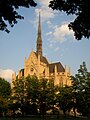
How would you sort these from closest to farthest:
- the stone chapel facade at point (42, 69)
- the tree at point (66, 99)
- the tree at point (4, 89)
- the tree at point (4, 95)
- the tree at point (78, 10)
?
the tree at point (78, 10), the tree at point (66, 99), the tree at point (4, 95), the tree at point (4, 89), the stone chapel facade at point (42, 69)

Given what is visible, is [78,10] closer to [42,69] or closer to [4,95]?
[4,95]

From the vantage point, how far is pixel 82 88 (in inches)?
2228

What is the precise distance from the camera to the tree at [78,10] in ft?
37.8

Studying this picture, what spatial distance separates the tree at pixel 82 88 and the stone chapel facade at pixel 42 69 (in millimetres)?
52802

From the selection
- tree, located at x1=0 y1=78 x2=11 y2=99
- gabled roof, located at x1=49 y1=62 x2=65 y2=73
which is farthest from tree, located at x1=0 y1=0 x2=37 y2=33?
gabled roof, located at x1=49 y1=62 x2=65 y2=73

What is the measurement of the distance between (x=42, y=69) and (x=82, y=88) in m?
61.8

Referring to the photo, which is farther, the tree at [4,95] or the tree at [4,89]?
the tree at [4,89]

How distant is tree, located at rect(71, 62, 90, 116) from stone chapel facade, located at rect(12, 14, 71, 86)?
5280 centimetres

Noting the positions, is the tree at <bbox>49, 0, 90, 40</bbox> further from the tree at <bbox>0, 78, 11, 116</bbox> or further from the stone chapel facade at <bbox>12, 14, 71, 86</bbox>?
the stone chapel facade at <bbox>12, 14, 71, 86</bbox>

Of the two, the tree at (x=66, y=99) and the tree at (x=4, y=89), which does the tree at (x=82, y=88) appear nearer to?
the tree at (x=66, y=99)

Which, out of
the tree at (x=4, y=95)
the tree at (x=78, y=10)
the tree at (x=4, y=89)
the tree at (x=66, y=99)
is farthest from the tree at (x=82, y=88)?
the tree at (x=78, y=10)

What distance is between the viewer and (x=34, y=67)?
384ft

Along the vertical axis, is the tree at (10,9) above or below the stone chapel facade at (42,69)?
below

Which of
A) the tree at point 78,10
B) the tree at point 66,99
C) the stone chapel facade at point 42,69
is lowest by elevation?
the tree at point 78,10
